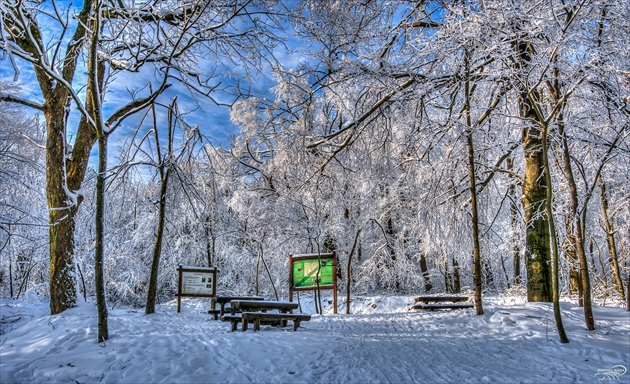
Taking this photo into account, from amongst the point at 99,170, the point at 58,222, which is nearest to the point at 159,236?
the point at 58,222

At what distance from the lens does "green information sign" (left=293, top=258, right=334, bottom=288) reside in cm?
1080

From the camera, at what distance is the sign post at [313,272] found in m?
10.8

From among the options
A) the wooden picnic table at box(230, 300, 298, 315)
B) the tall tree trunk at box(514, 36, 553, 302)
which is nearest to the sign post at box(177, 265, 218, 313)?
the wooden picnic table at box(230, 300, 298, 315)

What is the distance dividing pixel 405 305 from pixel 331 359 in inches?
328

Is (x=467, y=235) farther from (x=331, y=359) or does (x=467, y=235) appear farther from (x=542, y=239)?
(x=331, y=359)

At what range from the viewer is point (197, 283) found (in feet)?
36.8

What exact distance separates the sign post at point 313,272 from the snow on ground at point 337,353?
3887 millimetres

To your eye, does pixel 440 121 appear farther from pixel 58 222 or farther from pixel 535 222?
pixel 58 222

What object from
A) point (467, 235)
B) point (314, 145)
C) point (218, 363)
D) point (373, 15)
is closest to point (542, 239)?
point (467, 235)

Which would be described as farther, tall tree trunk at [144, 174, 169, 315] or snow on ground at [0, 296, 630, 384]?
tall tree trunk at [144, 174, 169, 315]

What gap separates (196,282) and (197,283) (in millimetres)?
41

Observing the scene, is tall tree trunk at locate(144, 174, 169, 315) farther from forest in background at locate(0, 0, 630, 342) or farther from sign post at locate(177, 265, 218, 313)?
sign post at locate(177, 265, 218, 313)

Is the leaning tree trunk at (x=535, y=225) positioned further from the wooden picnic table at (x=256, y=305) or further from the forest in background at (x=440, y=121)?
the wooden picnic table at (x=256, y=305)

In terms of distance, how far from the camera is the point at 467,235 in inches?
365
